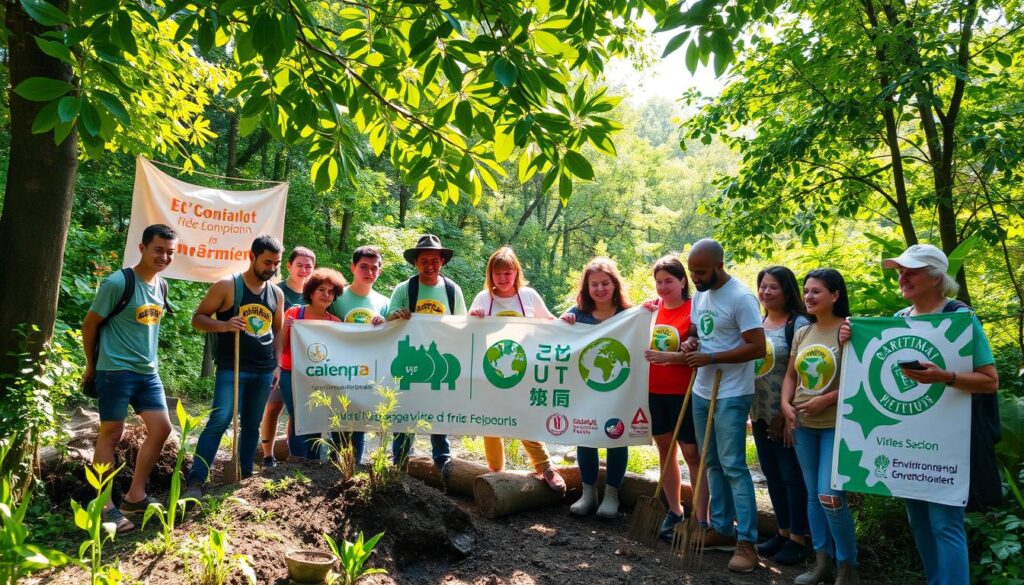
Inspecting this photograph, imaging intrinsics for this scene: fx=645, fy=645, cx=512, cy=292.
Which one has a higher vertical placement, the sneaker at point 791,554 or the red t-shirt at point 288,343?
the red t-shirt at point 288,343

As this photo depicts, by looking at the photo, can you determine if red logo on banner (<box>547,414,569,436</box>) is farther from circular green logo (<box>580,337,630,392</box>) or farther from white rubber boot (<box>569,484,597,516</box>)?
white rubber boot (<box>569,484,597,516</box>)

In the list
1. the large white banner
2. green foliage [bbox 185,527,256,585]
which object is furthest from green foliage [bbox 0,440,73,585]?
the large white banner

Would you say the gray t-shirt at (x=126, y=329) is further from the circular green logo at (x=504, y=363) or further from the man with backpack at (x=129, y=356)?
the circular green logo at (x=504, y=363)

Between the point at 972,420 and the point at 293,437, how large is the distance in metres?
4.68

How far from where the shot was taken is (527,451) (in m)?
5.39

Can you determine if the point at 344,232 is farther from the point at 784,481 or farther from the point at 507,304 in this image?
the point at 784,481

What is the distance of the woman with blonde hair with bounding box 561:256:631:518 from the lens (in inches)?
199

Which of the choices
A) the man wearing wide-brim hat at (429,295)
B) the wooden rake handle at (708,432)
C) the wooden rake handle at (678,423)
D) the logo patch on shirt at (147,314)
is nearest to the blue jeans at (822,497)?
the wooden rake handle at (708,432)

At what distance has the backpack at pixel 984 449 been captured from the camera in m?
3.25

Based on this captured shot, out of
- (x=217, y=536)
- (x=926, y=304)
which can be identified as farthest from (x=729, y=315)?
(x=217, y=536)

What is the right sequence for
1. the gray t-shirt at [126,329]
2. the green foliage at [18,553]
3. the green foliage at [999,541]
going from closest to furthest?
1. the green foliage at [18,553]
2. the green foliage at [999,541]
3. the gray t-shirt at [126,329]

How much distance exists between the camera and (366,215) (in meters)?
17.5

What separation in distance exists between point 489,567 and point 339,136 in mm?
2639

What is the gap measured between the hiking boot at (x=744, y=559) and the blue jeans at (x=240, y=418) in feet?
11.2
